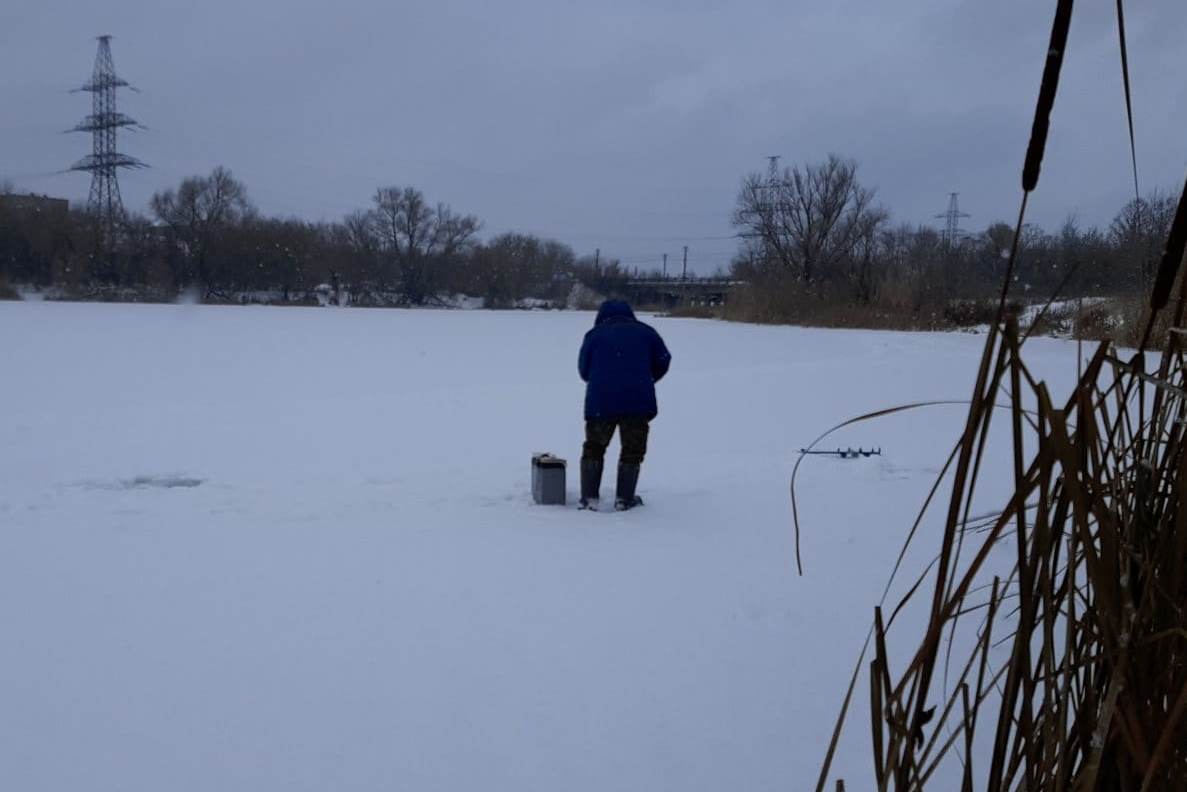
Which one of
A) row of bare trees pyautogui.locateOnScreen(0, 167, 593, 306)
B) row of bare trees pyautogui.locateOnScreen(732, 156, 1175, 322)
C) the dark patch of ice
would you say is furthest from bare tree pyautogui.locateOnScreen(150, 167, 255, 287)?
the dark patch of ice

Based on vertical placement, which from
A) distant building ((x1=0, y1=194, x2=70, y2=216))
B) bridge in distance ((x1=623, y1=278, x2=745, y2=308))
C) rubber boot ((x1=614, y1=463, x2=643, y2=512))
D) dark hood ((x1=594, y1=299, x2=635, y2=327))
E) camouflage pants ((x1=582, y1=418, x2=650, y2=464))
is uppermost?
distant building ((x1=0, y1=194, x2=70, y2=216))

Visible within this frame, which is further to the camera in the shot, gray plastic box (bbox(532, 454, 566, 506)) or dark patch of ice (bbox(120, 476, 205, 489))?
dark patch of ice (bbox(120, 476, 205, 489))

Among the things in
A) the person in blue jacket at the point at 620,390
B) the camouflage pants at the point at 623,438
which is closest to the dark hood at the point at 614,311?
the person in blue jacket at the point at 620,390

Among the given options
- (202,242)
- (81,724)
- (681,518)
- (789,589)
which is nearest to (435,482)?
(681,518)

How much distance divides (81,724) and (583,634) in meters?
1.88

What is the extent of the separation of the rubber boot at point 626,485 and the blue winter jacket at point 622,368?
0.37 m

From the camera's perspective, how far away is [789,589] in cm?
446

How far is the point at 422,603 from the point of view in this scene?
4.25 meters

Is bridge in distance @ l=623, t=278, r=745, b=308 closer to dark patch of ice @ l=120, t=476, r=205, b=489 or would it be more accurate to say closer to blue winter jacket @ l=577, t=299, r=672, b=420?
dark patch of ice @ l=120, t=476, r=205, b=489

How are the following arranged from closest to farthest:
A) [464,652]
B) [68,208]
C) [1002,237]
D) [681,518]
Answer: [464,652] < [681,518] < [1002,237] < [68,208]

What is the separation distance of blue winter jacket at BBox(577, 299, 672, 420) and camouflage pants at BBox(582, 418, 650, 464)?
6 centimetres

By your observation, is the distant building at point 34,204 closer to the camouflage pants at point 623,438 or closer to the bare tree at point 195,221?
the bare tree at point 195,221

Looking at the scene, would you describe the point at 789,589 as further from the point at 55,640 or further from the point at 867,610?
the point at 55,640

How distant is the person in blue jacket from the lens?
20.1 ft
